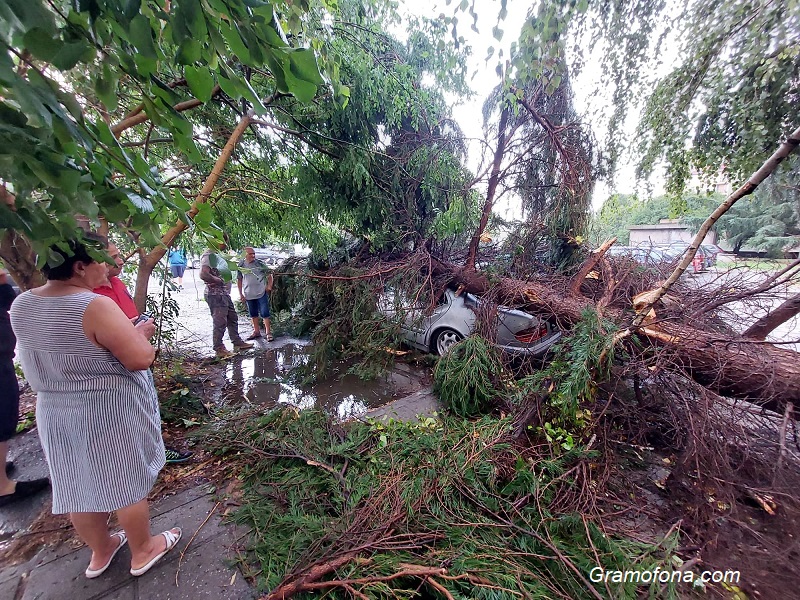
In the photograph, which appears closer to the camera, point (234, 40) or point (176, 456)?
point (234, 40)

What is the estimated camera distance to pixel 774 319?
2729mm

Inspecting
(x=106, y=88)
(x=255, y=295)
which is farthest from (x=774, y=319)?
(x=255, y=295)

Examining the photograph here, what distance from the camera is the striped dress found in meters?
1.50

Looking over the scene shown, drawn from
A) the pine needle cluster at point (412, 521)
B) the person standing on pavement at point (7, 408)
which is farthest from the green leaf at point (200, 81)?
the person standing on pavement at point (7, 408)

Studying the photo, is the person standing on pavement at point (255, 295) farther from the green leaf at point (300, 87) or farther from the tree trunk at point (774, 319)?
the tree trunk at point (774, 319)

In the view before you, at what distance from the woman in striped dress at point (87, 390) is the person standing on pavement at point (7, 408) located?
133 cm

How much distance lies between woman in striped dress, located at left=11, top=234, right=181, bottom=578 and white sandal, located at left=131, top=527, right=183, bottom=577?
0.23 metres

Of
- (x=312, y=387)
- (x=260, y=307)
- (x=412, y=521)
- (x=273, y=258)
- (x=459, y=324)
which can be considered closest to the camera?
(x=412, y=521)

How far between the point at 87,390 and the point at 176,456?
1.68 m

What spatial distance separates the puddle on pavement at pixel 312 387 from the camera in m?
4.25

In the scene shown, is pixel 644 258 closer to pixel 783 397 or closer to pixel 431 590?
pixel 783 397

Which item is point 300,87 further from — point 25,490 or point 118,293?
point 25,490

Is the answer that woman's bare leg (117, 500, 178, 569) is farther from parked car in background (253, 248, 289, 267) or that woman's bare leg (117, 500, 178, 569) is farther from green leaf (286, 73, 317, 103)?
parked car in background (253, 248, 289, 267)

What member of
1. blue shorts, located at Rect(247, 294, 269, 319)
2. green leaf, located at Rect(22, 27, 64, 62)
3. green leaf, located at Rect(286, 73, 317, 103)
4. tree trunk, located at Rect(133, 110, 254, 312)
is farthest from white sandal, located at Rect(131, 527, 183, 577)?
blue shorts, located at Rect(247, 294, 269, 319)
